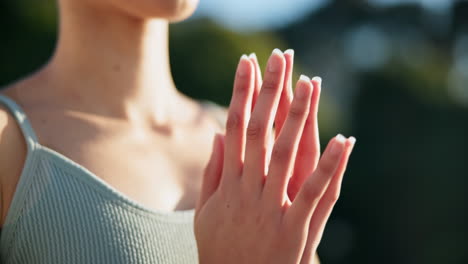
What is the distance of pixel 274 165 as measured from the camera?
1444 millimetres

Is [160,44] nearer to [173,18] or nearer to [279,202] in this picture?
[173,18]

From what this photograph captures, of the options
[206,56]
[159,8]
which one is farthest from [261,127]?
[206,56]

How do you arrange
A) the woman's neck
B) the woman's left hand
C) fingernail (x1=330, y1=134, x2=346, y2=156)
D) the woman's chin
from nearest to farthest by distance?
fingernail (x1=330, y1=134, x2=346, y2=156)
the woman's left hand
the woman's chin
the woman's neck

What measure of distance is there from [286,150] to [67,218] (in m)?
0.51

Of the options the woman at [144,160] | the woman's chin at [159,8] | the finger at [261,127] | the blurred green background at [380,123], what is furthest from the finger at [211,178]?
the blurred green background at [380,123]

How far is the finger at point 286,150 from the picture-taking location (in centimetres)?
144

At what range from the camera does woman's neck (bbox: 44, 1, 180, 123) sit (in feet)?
6.01

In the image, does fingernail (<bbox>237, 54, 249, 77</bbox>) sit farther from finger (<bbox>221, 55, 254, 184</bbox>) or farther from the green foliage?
the green foliage

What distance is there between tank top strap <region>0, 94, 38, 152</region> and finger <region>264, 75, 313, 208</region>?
0.53 meters

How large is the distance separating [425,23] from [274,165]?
18.0 metres

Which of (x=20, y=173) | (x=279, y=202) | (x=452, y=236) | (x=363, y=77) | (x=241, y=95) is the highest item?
(x=241, y=95)

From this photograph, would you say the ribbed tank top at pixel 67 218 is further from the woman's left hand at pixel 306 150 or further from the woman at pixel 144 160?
the woman's left hand at pixel 306 150

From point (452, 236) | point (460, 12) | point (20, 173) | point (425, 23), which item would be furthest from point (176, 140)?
point (460, 12)

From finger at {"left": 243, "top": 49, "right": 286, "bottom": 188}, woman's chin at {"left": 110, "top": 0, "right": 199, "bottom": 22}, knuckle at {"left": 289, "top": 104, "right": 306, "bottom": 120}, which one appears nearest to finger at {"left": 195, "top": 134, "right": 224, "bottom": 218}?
finger at {"left": 243, "top": 49, "right": 286, "bottom": 188}
